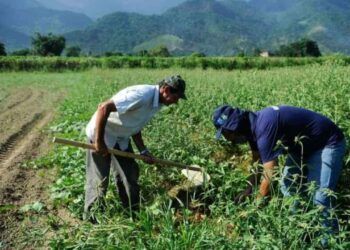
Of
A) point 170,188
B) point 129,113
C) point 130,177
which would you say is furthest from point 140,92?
point 170,188

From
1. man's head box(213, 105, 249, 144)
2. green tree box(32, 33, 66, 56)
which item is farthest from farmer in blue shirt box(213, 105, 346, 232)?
green tree box(32, 33, 66, 56)

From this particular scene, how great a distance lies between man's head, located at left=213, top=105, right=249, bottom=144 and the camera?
13.6 ft

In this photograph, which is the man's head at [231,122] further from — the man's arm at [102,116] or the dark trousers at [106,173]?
the dark trousers at [106,173]

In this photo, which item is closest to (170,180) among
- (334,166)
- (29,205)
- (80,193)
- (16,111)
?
(80,193)

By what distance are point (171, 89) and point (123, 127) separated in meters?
0.68

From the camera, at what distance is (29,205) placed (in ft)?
18.7

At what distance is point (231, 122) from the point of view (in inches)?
163

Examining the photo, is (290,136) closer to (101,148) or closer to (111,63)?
(101,148)

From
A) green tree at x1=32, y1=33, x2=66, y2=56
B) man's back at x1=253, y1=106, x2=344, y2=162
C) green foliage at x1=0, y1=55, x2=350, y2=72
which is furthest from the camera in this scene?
green tree at x1=32, y1=33, x2=66, y2=56

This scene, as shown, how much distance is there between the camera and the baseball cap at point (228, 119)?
13.6ft

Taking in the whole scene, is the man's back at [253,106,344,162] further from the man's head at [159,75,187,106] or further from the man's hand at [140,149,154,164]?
the man's hand at [140,149,154,164]

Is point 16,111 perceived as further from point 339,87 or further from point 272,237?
point 272,237

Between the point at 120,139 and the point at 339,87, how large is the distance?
302 cm

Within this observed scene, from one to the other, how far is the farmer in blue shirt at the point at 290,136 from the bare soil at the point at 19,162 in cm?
183
